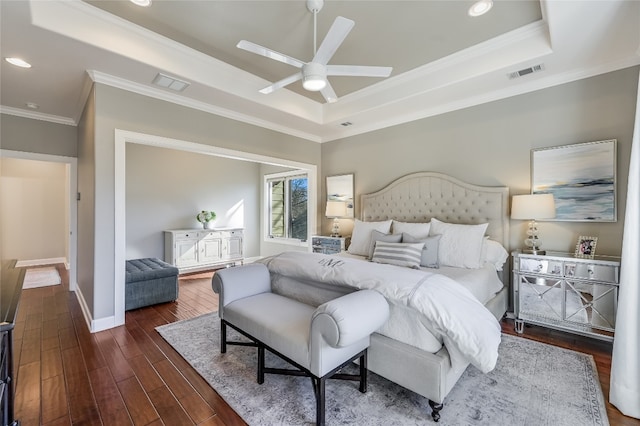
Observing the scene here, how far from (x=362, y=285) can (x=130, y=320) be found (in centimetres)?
304

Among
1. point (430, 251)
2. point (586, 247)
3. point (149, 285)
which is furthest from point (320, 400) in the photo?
point (149, 285)

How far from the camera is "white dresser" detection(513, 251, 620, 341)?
8.44ft

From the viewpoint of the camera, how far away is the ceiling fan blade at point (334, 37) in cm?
197

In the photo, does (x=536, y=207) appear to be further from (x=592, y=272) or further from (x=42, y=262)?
(x=42, y=262)

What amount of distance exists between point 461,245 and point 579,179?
1.38 m

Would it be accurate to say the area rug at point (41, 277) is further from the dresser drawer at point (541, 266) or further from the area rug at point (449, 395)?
the dresser drawer at point (541, 266)

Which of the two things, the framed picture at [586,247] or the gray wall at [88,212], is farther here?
the gray wall at [88,212]

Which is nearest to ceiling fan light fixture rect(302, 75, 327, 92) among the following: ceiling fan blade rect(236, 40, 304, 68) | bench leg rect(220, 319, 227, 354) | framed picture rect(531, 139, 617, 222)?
ceiling fan blade rect(236, 40, 304, 68)

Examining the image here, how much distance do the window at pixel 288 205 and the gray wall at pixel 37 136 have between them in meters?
3.81

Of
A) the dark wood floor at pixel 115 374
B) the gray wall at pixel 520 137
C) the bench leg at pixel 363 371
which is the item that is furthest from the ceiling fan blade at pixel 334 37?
the dark wood floor at pixel 115 374

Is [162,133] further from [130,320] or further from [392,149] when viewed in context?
[392,149]

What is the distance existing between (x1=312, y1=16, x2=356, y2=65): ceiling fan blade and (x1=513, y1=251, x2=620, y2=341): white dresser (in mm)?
2788

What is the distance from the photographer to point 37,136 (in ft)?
14.1

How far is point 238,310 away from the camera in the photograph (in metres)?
2.33
